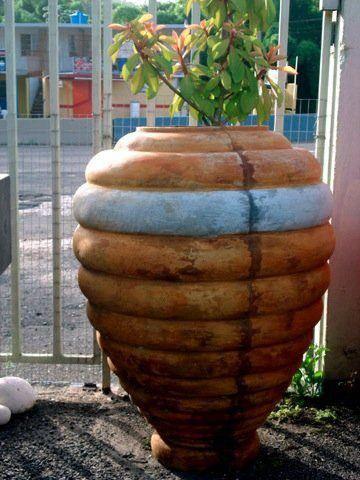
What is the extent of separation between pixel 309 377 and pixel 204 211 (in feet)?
5.15

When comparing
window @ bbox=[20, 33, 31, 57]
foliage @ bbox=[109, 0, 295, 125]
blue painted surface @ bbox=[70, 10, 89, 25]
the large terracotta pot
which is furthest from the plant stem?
window @ bbox=[20, 33, 31, 57]

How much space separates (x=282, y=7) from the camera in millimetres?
3373

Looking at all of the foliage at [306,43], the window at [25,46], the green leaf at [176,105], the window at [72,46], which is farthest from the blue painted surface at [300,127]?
the foliage at [306,43]

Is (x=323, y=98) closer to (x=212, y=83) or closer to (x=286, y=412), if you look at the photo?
(x=212, y=83)

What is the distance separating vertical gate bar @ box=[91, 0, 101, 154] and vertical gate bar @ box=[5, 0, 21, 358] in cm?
39

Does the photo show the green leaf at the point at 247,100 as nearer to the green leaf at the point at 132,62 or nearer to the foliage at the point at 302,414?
the green leaf at the point at 132,62

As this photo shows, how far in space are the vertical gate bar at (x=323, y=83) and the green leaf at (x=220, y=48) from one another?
952 mm

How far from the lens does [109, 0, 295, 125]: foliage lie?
2695 mm

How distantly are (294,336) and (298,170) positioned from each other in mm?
619

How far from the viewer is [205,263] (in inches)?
91.6

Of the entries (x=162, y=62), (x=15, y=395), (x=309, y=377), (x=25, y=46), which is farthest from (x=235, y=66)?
(x=25, y=46)

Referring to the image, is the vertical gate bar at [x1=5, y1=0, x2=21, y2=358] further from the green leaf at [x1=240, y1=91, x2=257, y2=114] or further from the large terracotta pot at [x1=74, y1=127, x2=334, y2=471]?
the green leaf at [x1=240, y1=91, x2=257, y2=114]

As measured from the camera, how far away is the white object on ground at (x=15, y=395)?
10.9 feet

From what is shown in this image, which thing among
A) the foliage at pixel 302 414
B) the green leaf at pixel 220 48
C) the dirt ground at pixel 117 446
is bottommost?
the dirt ground at pixel 117 446
